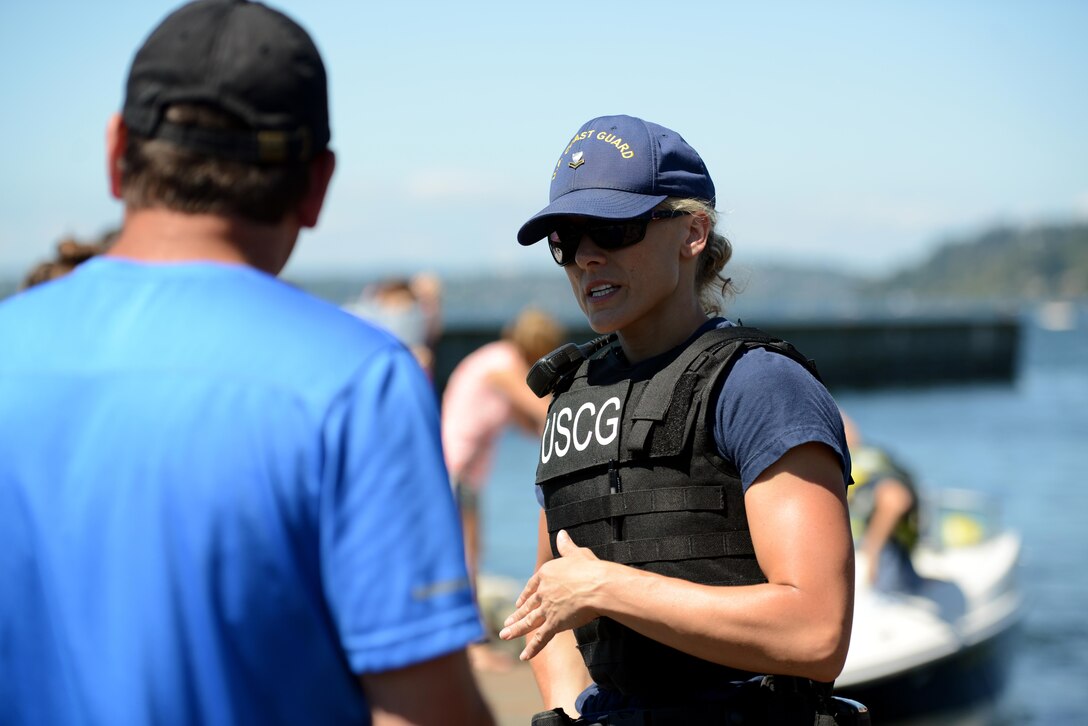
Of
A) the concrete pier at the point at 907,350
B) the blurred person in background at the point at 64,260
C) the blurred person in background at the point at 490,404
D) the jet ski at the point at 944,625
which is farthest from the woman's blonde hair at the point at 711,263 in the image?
the concrete pier at the point at 907,350

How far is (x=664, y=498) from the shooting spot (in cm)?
232

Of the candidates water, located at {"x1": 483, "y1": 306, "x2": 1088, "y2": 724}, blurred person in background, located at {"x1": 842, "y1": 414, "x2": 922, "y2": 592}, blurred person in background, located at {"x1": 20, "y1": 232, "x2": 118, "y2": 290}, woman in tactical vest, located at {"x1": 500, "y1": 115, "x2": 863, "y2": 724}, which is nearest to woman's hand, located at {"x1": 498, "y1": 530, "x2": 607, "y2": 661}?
woman in tactical vest, located at {"x1": 500, "y1": 115, "x2": 863, "y2": 724}

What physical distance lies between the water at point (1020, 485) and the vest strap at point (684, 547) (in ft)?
28.4

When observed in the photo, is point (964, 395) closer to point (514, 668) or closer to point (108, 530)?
point (514, 668)

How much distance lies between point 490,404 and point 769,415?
18.2 feet

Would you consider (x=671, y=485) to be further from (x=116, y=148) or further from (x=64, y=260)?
(x=64, y=260)

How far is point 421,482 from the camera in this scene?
148 cm

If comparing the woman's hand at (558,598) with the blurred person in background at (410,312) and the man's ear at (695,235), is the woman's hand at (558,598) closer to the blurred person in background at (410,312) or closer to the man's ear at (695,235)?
the man's ear at (695,235)

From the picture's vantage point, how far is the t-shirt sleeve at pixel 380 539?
145cm

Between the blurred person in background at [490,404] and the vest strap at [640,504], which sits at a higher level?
the vest strap at [640,504]

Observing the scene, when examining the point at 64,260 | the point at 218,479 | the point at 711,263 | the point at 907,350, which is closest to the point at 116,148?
the point at 218,479

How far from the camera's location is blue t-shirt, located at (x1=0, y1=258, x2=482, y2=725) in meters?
1.43

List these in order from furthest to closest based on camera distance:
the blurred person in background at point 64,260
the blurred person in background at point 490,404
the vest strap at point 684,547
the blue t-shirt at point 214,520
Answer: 1. the blurred person in background at point 490,404
2. the blurred person in background at point 64,260
3. the vest strap at point 684,547
4. the blue t-shirt at point 214,520

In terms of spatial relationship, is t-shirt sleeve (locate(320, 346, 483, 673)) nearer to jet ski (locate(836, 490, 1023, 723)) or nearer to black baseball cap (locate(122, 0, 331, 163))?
black baseball cap (locate(122, 0, 331, 163))
